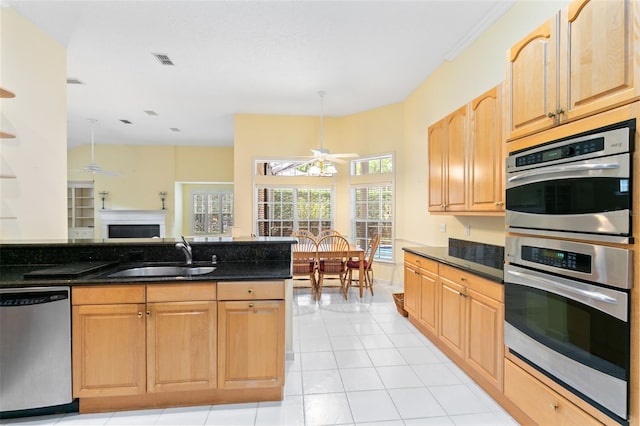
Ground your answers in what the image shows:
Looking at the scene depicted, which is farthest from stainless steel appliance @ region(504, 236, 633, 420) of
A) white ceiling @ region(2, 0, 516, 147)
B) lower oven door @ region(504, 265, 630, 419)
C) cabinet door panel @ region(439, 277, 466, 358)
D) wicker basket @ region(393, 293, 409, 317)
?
white ceiling @ region(2, 0, 516, 147)

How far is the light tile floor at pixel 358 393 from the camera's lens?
1.87m

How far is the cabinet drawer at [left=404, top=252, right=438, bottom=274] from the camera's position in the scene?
2.76 m

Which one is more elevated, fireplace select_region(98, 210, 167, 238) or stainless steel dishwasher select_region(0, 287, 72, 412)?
A: fireplace select_region(98, 210, 167, 238)

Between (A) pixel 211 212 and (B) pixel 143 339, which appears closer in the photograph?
(B) pixel 143 339

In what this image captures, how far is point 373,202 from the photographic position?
5438mm

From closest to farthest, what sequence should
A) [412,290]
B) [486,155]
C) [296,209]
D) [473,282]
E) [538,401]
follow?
[538,401] → [473,282] → [486,155] → [412,290] → [296,209]

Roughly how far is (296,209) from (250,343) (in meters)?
4.05

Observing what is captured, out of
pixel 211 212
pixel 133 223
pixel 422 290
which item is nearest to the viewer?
pixel 422 290

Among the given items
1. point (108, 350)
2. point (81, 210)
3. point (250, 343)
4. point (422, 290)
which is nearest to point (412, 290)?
point (422, 290)

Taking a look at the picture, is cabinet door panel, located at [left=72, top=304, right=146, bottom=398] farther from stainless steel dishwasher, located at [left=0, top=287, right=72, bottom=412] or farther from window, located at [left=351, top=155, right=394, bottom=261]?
window, located at [left=351, top=155, right=394, bottom=261]

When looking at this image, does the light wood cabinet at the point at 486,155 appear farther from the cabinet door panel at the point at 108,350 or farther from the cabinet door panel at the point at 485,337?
the cabinet door panel at the point at 108,350

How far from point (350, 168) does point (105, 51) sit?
13.1 feet

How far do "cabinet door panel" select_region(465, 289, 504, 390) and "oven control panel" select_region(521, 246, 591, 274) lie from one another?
442 millimetres

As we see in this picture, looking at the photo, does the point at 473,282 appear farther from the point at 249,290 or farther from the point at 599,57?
the point at 249,290
